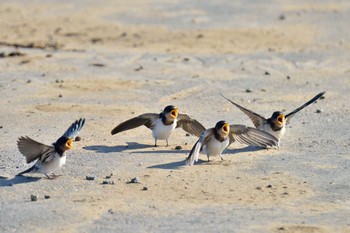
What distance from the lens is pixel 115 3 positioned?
71.4 feet

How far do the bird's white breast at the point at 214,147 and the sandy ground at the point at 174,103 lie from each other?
13 centimetres

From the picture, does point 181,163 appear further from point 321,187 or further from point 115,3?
point 115,3

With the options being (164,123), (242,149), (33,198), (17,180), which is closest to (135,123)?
(164,123)

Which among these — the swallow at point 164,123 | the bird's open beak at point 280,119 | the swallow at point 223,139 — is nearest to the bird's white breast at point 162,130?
the swallow at point 164,123

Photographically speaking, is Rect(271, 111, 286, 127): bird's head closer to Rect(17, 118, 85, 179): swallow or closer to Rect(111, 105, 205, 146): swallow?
Rect(111, 105, 205, 146): swallow

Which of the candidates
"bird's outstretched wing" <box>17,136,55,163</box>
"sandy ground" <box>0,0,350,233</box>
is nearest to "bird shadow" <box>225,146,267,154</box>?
"sandy ground" <box>0,0,350,233</box>

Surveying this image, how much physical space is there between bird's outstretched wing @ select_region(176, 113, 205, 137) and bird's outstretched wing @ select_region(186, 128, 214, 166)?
90 centimetres

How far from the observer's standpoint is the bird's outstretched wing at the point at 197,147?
32.4 feet

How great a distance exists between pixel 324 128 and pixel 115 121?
2327 millimetres

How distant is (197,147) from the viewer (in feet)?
32.8

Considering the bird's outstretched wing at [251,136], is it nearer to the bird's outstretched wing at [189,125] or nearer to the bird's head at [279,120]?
the bird's head at [279,120]

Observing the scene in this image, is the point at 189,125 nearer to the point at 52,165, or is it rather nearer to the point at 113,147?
the point at 113,147

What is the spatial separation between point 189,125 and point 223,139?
1.06 meters

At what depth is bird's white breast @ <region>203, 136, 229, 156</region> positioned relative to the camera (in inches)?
402
